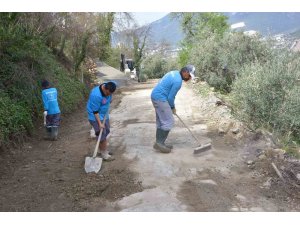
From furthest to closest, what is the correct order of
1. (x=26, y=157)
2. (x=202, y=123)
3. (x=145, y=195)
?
(x=202, y=123)
(x=26, y=157)
(x=145, y=195)

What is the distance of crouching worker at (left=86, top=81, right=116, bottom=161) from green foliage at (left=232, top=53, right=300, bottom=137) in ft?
10.7

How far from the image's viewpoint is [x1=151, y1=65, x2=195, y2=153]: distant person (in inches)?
292

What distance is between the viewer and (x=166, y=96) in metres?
7.59

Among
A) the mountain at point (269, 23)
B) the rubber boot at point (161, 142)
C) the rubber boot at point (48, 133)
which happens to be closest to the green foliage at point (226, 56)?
the mountain at point (269, 23)

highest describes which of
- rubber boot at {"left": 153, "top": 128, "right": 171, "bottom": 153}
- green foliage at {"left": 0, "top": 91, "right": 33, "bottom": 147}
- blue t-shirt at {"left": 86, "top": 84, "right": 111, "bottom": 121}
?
blue t-shirt at {"left": 86, "top": 84, "right": 111, "bottom": 121}

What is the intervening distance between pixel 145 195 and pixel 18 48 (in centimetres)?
665

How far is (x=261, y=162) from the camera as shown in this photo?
6.86m

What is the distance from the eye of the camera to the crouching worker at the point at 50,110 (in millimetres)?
9082

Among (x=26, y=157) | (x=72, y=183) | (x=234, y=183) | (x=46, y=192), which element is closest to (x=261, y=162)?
(x=234, y=183)

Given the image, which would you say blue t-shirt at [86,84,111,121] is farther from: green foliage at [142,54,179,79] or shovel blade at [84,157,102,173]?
green foliage at [142,54,179,79]

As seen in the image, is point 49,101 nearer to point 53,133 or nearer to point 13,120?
point 53,133

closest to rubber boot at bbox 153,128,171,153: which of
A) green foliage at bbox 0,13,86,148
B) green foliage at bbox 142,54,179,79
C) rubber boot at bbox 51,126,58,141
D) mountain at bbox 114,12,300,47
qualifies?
rubber boot at bbox 51,126,58,141

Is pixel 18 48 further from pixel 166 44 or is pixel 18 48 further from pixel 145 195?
pixel 166 44

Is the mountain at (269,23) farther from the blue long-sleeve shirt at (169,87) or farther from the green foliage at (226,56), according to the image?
the blue long-sleeve shirt at (169,87)
